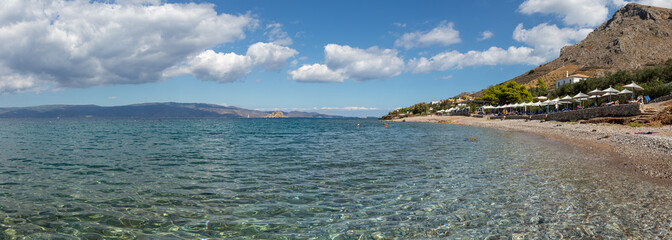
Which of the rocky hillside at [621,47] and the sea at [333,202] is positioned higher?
the rocky hillside at [621,47]

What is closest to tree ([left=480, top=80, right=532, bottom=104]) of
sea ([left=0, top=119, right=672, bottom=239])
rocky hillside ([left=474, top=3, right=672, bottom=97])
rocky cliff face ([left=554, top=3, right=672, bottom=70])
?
rocky hillside ([left=474, top=3, right=672, bottom=97])

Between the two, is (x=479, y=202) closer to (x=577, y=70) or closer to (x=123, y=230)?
(x=123, y=230)

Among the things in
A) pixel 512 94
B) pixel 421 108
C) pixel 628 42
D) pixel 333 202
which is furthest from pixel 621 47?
pixel 333 202

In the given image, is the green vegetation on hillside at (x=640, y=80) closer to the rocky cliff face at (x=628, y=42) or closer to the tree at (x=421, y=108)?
the rocky cliff face at (x=628, y=42)

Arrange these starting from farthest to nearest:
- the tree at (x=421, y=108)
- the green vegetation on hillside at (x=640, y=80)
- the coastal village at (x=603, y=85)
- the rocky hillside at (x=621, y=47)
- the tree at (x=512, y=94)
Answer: the tree at (x=421, y=108) < the rocky hillside at (x=621, y=47) < the tree at (x=512, y=94) < the green vegetation on hillside at (x=640, y=80) < the coastal village at (x=603, y=85)

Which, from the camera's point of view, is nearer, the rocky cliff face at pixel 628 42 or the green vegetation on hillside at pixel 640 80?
the green vegetation on hillside at pixel 640 80

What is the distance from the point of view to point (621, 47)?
459 ft

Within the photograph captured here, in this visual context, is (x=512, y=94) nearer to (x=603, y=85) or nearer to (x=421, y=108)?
(x=603, y=85)

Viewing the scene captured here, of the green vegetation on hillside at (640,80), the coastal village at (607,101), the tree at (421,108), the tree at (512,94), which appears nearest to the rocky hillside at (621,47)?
the coastal village at (607,101)

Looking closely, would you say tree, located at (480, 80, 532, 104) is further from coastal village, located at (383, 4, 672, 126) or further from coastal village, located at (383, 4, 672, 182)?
coastal village, located at (383, 4, 672, 182)

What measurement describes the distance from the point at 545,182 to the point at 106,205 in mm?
12929

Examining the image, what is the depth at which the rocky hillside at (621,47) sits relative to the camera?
131 meters

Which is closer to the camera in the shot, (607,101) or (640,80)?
(607,101)

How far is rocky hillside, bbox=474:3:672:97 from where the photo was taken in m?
131
